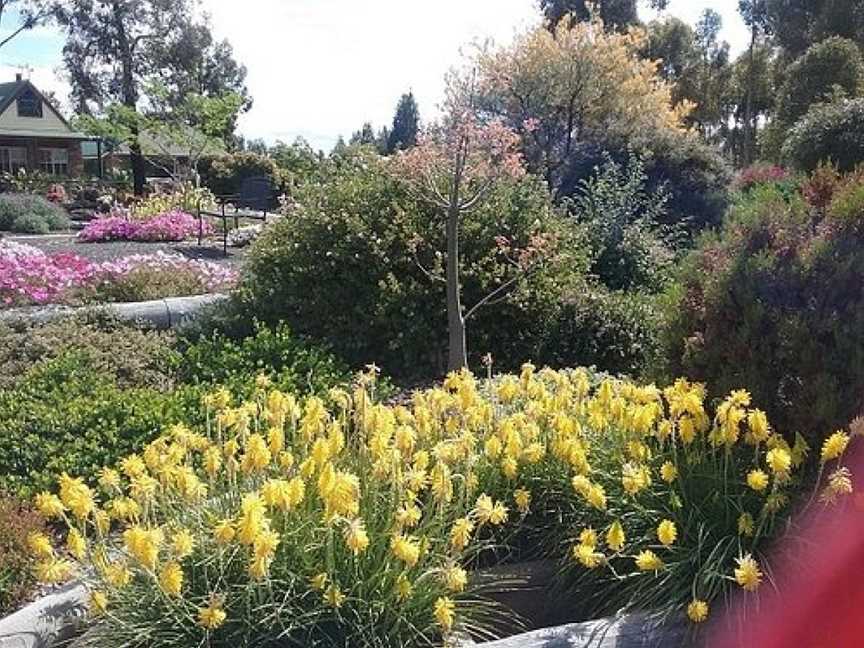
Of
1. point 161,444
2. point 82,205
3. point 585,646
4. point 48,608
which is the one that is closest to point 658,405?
point 585,646

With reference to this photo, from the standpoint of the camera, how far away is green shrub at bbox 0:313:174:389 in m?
5.63

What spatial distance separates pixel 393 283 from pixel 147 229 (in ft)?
39.7

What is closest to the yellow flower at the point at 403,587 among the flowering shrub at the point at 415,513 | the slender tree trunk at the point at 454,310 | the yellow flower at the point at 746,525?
the flowering shrub at the point at 415,513

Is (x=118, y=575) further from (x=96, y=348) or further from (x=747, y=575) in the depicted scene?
(x=96, y=348)

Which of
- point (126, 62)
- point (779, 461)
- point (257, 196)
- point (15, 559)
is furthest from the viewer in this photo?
point (126, 62)

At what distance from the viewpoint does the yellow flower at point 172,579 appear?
2283 millimetres

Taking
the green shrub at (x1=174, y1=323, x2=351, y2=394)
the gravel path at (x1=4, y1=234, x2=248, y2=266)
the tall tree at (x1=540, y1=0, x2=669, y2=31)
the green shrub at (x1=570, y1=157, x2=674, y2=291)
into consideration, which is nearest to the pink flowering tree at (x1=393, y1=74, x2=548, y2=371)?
the green shrub at (x1=174, y1=323, x2=351, y2=394)

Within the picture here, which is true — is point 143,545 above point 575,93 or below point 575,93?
below

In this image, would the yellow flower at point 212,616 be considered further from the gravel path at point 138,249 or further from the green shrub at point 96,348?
the gravel path at point 138,249

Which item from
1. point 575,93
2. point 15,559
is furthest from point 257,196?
point 15,559

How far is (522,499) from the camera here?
2965 millimetres

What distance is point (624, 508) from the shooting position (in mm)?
2965

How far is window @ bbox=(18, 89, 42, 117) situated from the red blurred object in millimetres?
49010

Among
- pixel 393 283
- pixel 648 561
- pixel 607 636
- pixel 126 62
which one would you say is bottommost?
pixel 607 636
